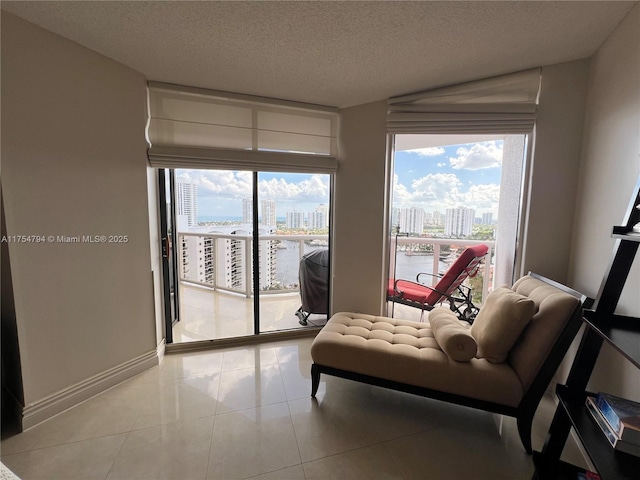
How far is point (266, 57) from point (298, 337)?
243 centimetres

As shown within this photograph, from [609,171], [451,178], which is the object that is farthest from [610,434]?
[451,178]

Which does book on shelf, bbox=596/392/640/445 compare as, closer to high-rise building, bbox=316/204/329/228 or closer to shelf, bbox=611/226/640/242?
shelf, bbox=611/226/640/242

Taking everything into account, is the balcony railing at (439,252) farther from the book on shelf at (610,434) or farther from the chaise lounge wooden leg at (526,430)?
the book on shelf at (610,434)

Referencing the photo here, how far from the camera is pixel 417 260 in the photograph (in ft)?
10.9

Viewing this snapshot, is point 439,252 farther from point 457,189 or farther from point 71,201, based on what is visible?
point 71,201

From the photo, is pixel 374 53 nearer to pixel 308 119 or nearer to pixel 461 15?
pixel 461 15

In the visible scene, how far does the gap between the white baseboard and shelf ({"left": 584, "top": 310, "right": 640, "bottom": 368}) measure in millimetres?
2743

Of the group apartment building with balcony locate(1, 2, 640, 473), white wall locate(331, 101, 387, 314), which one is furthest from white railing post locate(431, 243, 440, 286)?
apartment building with balcony locate(1, 2, 640, 473)

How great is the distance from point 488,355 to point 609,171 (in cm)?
125

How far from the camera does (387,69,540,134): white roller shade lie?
194 cm

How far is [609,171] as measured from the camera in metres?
1.52

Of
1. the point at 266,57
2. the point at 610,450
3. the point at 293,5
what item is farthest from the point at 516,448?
the point at 266,57

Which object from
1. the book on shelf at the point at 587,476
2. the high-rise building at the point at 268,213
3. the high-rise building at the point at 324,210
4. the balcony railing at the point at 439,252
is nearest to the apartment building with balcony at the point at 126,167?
the book on shelf at the point at 587,476

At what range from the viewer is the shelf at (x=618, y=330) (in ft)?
2.96
